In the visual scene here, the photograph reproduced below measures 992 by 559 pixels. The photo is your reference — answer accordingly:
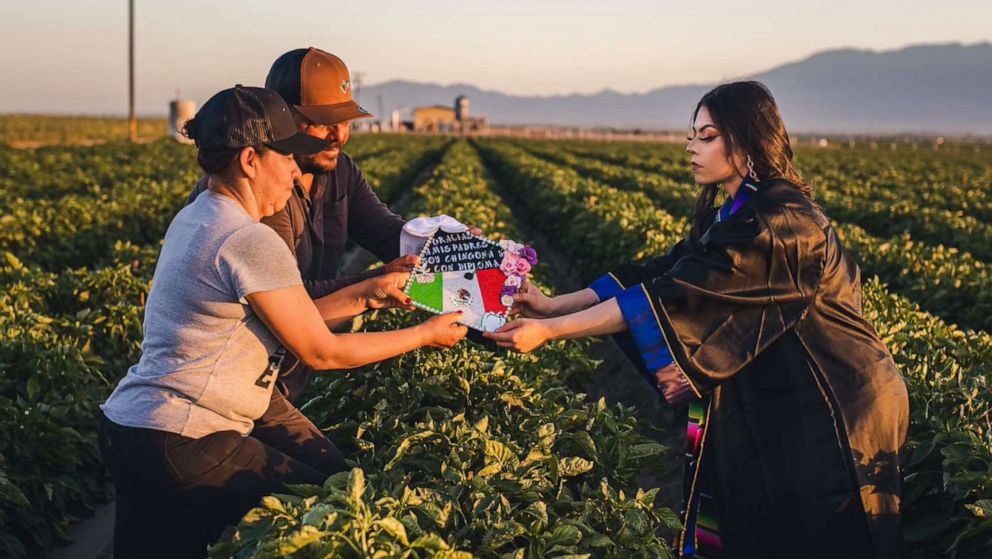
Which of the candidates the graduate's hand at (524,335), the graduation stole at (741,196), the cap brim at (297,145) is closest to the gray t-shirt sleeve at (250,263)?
the cap brim at (297,145)

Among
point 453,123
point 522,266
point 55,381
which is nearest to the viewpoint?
point 522,266

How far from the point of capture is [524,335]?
3.41 metres

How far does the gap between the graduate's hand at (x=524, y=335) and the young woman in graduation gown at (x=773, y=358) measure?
0.30 m

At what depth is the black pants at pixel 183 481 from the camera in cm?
285

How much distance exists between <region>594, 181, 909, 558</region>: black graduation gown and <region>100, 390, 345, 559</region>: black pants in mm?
1450

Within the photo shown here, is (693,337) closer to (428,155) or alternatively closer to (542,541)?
(542,541)

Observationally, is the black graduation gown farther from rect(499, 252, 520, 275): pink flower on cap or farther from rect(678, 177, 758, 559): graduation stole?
rect(499, 252, 520, 275): pink flower on cap

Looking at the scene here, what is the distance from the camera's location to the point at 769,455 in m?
3.13

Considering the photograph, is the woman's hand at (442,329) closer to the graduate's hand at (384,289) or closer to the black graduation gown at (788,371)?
the graduate's hand at (384,289)

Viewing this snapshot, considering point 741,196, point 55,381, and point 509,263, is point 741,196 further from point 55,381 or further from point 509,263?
point 55,381

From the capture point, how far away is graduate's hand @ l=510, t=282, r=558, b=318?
3891 mm

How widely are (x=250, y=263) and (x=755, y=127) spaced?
6.15ft

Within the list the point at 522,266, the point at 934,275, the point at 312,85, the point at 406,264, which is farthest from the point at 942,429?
the point at 934,275

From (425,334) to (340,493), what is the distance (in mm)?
951
